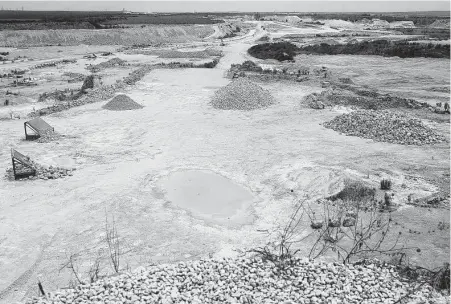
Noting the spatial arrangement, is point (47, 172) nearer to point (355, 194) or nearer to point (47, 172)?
point (47, 172)

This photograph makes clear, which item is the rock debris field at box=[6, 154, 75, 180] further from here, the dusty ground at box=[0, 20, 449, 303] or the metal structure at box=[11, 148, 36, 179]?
the dusty ground at box=[0, 20, 449, 303]

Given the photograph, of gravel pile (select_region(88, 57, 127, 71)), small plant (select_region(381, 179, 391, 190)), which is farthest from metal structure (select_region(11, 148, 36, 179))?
gravel pile (select_region(88, 57, 127, 71))

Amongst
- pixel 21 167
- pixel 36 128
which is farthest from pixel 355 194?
pixel 36 128

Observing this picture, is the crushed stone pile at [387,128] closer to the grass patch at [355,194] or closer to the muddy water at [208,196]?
the grass patch at [355,194]

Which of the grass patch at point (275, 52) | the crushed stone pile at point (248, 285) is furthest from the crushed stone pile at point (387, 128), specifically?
the grass patch at point (275, 52)

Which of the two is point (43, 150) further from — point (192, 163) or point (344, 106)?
point (344, 106)
